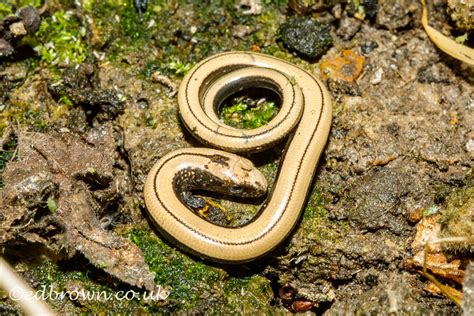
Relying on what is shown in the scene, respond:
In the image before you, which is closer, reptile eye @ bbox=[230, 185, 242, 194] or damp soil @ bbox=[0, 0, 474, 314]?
damp soil @ bbox=[0, 0, 474, 314]

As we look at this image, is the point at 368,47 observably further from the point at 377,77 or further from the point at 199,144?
the point at 199,144

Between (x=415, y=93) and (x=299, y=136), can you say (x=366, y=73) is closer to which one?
(x=415, y=93)

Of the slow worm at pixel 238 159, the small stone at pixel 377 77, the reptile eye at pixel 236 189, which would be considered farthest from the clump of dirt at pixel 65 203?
the small stone at pixel 377 77

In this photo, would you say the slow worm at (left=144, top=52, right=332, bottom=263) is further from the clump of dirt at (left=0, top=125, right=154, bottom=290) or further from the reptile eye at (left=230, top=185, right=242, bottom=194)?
the clump of dirt at (left=0, top=125, right=154, bottom=290)

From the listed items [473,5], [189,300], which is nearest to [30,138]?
[189,300]

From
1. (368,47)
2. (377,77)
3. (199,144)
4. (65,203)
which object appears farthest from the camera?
(368,47)

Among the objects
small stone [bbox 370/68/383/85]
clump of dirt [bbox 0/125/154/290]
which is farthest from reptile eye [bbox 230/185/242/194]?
small stone [bbox 370/68/383/85]

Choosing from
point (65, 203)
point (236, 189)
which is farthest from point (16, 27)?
point (236, 189)
